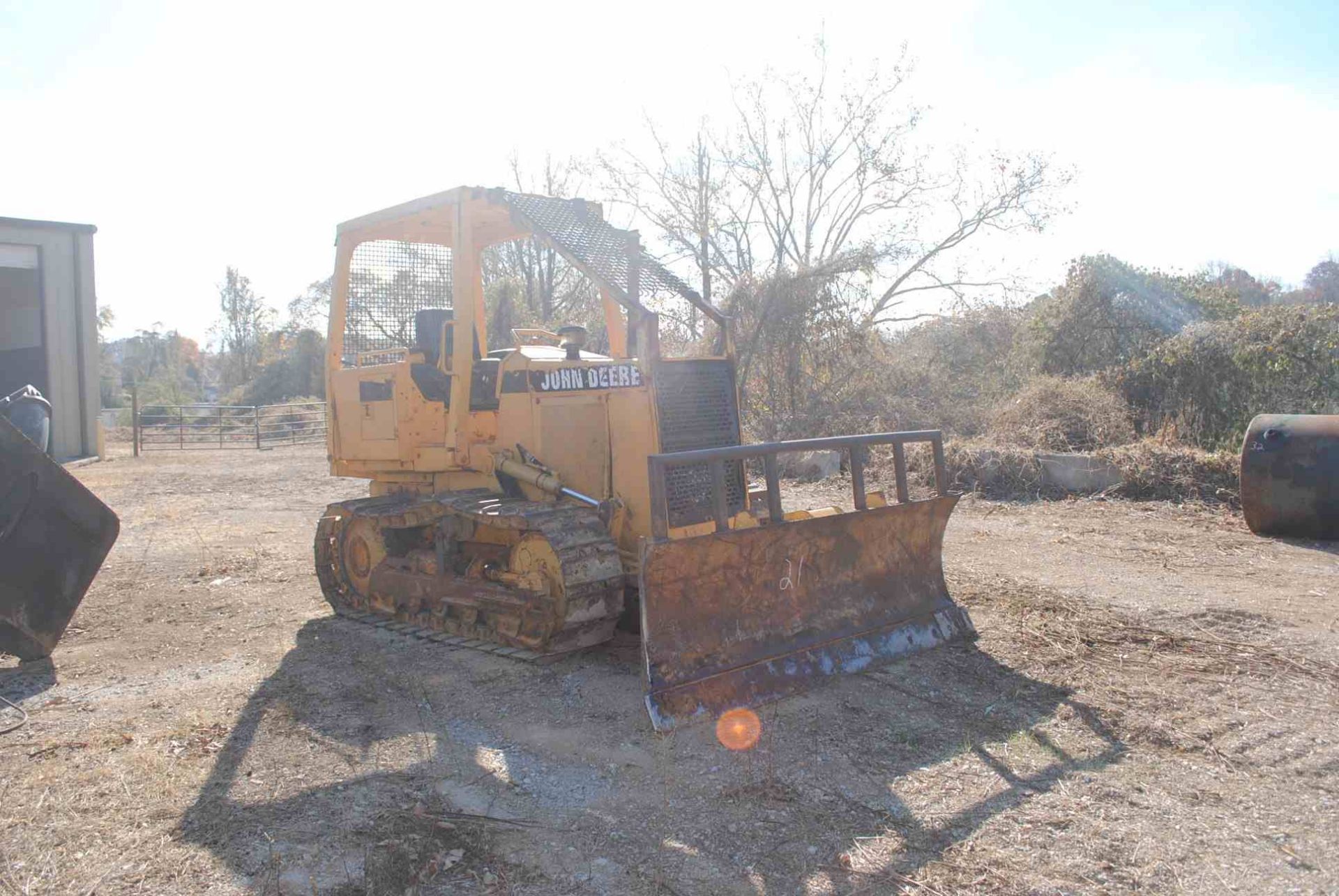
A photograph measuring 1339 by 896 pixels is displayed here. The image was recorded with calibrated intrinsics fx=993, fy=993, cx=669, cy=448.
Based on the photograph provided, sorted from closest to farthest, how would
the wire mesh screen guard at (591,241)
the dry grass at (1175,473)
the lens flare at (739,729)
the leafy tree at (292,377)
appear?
the lens flare at (739,729) < the wire mesh screen guard at (591,241) < the dry grass at (1175,473) < the leafy tree at (292,377)

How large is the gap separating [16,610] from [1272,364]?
14.2 m

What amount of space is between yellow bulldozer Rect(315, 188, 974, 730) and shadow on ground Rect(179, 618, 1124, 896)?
0.35 meters

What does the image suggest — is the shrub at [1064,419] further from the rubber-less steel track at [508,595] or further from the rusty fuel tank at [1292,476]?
the rubber-less steel track at [508,595]

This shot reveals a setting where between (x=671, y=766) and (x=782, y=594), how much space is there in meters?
1.32

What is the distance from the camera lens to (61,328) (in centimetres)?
1973

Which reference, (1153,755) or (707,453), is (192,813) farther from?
(1153,755)

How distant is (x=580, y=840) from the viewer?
139 inches

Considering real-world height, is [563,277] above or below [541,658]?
above

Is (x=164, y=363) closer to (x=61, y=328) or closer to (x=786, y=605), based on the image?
(x=61, y=328)

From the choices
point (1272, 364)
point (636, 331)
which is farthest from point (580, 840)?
point (1272, 364)

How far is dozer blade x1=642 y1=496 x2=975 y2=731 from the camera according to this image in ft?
15.4

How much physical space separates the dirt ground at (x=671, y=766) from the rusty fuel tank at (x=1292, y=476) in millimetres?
2299

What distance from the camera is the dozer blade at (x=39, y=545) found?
18.2 feet

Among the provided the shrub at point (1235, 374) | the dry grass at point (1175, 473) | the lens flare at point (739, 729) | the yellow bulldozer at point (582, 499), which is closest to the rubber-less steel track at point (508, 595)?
the yellow bulldozer at point (582, 499)
